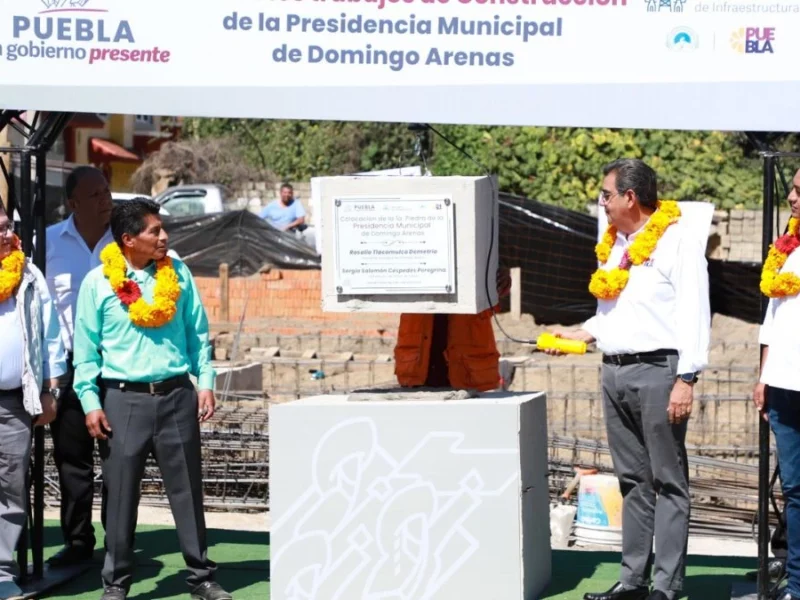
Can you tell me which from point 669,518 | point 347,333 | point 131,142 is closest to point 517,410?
point 669,518

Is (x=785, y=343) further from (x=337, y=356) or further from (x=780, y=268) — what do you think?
(x=337, y=356)

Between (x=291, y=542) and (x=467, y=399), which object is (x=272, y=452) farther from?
(x=467, y=399)

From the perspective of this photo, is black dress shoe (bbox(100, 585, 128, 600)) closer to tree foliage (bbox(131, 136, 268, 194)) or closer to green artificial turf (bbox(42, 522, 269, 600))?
green artificial turf (bbox(42, 522, 269, 600))

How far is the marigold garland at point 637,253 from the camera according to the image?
6.21 meters

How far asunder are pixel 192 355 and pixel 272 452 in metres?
0.75

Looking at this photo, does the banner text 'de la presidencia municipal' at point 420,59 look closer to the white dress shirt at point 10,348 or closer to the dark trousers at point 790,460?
the white dress shirt at point 10,348

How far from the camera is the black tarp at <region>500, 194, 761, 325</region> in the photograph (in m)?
20.9

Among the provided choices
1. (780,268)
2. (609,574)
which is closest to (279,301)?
(609,574)

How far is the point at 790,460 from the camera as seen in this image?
6164mm

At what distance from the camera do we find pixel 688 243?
6172 mm

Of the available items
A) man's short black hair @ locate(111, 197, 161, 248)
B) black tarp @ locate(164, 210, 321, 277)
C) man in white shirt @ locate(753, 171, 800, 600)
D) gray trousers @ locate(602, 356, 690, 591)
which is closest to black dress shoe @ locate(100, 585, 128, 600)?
man's short black hair @ locate(111, 197, 161, 248)

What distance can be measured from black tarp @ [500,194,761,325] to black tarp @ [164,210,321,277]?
3.09 m

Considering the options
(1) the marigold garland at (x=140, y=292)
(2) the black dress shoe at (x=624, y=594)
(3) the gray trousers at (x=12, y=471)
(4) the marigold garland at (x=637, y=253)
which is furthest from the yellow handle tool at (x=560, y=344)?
(3) the gray trousers at (x=12, y=471)

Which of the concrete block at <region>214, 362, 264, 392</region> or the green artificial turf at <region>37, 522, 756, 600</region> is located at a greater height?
the concrete block at <region>214, 362, 264, 392</region>
